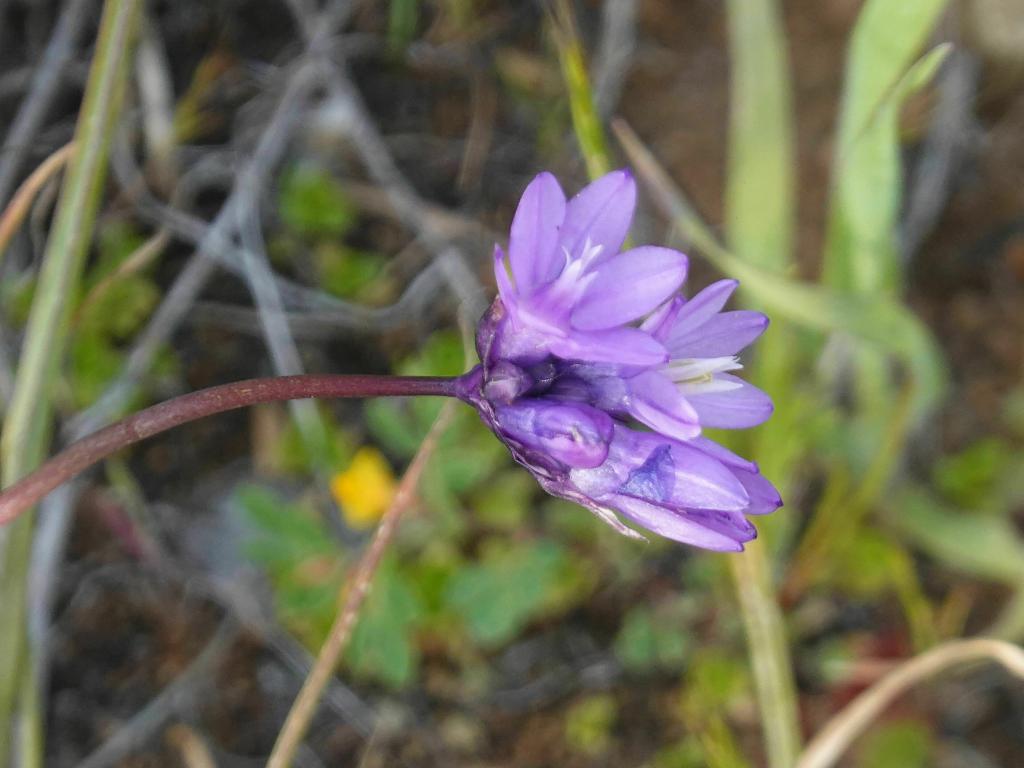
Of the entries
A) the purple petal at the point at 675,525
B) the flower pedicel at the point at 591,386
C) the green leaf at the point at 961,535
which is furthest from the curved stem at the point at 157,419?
the green leaf at the point at 961,535

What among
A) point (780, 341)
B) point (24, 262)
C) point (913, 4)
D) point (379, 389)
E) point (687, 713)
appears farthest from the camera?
point (687, 713)

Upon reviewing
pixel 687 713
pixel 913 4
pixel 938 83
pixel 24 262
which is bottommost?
pixel 687 713

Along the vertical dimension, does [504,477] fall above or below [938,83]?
below

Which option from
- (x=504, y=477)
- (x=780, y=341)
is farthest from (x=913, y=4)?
(x=504, y=477)

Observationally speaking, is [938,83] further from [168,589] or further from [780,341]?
[168,589]

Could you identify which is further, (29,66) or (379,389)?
(29,66)

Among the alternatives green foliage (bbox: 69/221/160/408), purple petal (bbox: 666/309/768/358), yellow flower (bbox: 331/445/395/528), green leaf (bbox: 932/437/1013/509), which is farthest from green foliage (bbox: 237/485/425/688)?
green leaf (bbox: 932/437/1013/509)

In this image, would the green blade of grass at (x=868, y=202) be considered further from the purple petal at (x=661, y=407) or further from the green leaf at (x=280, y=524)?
the green leaf at (x=280, y=524)
